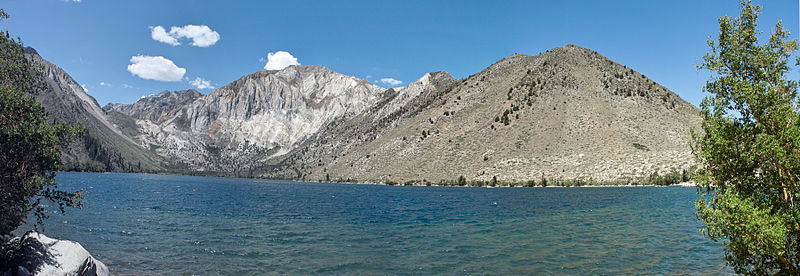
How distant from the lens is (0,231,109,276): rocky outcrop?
16109mm

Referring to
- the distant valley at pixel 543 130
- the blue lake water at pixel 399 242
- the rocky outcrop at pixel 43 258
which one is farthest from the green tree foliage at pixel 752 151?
the distant valley at pixel 543 130

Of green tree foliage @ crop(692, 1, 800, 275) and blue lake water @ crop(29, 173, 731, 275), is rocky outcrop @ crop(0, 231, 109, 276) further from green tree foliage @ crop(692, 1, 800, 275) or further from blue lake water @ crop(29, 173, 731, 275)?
green tree foliage @ crop(692, 1, 800, 275)

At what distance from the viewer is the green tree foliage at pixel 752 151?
1189 cm

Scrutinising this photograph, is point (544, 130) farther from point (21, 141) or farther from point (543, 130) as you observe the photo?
point (21, 141)

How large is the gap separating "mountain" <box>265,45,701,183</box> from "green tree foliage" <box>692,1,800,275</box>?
93.9 meters

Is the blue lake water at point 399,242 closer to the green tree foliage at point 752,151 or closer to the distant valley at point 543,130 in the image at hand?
the green tree foliage at point 752,151

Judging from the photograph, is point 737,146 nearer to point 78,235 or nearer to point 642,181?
point 78,235

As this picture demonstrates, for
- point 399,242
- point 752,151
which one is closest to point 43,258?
point 399,242

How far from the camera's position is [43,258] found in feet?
54.1

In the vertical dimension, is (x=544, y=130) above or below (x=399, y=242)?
above

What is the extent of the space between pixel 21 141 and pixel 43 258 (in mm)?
5805

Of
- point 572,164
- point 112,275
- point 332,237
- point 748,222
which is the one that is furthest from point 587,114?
point 112,275

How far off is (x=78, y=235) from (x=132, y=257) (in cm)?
1262

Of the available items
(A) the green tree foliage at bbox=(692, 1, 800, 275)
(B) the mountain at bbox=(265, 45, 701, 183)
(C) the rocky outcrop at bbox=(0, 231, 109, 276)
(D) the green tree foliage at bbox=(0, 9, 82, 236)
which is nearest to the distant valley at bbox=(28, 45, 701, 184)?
(B) the mountain at bbox=(265, 45, 701, 183)
